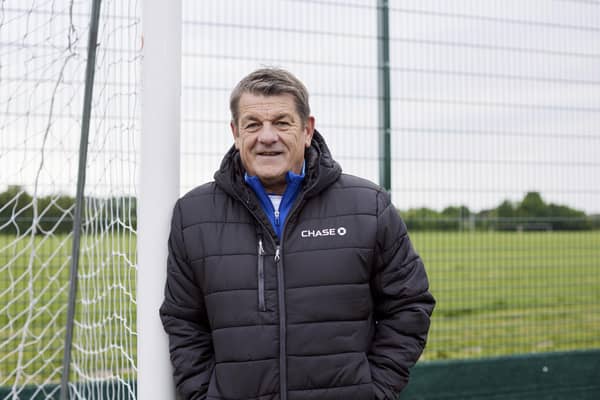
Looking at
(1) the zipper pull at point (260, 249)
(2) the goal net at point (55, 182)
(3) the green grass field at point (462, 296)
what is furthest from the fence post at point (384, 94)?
(1) the zipper pull at point (260, 249)

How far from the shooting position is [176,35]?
5.66 ft

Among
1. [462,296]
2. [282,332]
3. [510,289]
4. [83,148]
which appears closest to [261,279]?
[282,332]

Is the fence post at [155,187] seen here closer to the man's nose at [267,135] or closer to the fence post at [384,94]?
the man's nose at [267,135]

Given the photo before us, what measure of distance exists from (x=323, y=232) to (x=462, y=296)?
103 inches

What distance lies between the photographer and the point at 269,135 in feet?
5.40

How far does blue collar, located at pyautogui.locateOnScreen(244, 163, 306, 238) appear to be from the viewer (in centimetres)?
169

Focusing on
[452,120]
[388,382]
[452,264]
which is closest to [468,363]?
[452,264]

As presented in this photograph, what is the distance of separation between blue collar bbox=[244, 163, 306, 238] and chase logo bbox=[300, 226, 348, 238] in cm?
7

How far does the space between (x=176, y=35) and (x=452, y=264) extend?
2.75m

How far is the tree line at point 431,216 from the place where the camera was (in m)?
3.16

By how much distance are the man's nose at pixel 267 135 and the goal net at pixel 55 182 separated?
3.55 ft

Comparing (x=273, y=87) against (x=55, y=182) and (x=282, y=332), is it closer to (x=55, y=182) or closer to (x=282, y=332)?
(x=282, y=332)

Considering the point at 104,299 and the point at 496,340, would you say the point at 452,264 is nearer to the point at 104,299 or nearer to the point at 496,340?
the point at 496,340

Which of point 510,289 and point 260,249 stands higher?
point 260,249
